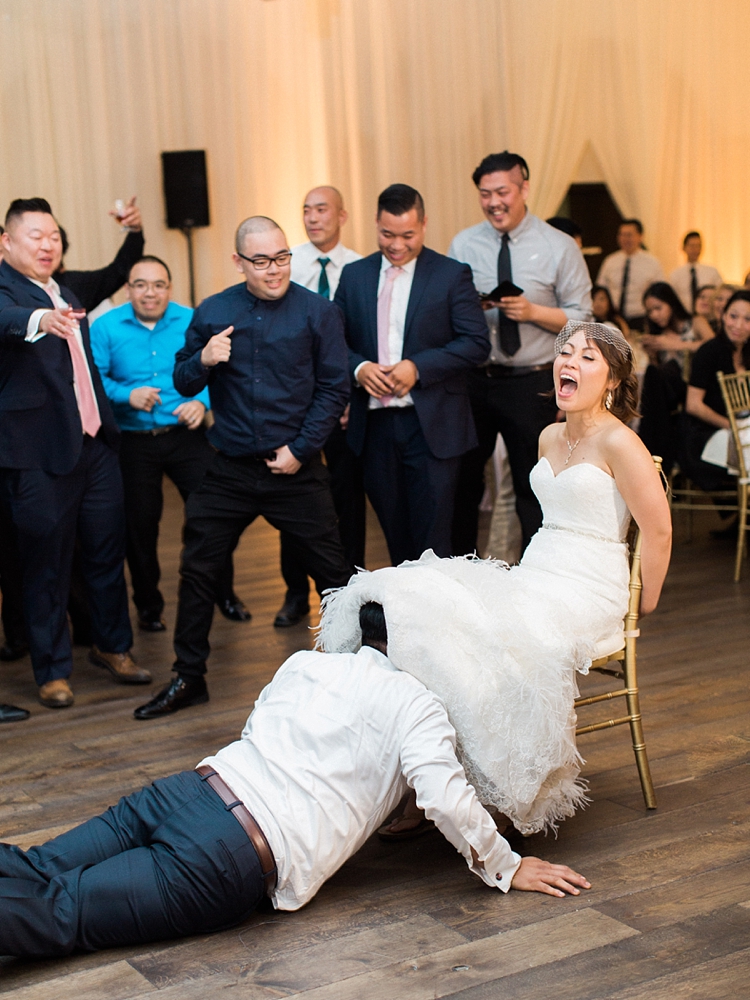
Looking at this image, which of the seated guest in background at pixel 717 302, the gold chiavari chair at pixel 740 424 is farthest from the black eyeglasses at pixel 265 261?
the seated guest in background at pixel 717 302

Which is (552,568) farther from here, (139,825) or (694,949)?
(139,825)

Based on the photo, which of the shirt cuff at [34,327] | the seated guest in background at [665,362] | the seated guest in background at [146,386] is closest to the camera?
the shirt cuff at [34,327]

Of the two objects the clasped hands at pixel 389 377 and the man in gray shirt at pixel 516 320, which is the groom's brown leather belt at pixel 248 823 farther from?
the man in gray shirt at pixel 516 320

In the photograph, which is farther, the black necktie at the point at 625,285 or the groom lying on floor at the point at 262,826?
the black necktie at the point at 625,285

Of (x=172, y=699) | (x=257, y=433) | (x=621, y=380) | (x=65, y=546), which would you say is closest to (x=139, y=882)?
(x=621, y=380)

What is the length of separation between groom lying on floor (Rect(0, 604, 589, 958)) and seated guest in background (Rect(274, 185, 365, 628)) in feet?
7.68

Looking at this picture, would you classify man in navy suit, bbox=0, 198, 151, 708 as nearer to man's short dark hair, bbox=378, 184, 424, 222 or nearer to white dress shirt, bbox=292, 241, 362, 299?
man's short dark hair, bbox=378, 184, 424, 222

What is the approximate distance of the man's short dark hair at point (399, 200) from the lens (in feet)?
13.1

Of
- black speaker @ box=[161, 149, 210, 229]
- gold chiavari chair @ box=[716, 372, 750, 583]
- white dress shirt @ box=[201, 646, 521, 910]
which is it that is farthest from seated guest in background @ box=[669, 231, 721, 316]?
white dress shirt @ box=[201, 646, 521, 910]

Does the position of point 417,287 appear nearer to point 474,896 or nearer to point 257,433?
point 257,433

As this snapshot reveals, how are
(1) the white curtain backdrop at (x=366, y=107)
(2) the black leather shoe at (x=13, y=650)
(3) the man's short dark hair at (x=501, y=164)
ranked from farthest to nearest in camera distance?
(1) the white curtain backdrop at (x=366, y=107)
(2) the black leather shoe at (x=13, y=650)
(3) the man's short dark hair at (x=501, y=164)

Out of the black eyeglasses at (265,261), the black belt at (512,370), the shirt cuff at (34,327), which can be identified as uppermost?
the black eyeglasses at (265,261)

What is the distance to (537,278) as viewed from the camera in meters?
4.47

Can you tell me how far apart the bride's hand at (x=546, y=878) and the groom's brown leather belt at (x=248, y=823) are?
50cm
